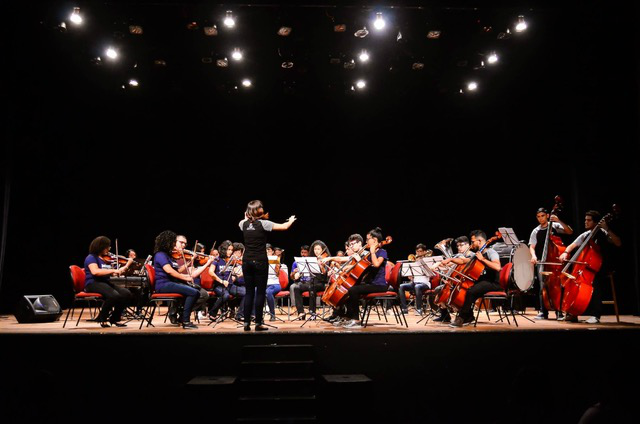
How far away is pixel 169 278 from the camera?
6844 mm

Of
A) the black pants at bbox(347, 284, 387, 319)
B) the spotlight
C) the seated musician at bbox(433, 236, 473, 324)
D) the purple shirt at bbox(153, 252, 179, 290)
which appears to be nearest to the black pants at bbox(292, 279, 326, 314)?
the black pants at bbox(347, 284, 387, 319)

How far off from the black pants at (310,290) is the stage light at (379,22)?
4.66 m

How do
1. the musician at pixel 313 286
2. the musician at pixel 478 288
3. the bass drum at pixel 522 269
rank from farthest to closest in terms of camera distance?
the musician at pixel 313 286, the bass drum at pixel 522 269, the musician at pixel 478 288

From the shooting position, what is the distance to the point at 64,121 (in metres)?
10.5

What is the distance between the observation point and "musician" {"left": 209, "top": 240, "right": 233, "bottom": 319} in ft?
25.9

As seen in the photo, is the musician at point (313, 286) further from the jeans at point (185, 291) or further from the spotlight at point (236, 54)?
the spotlight at point (236, 54)

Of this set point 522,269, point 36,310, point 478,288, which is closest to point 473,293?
point 478,288

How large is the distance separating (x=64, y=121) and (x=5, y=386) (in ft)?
22.7

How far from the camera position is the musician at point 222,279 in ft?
25.9

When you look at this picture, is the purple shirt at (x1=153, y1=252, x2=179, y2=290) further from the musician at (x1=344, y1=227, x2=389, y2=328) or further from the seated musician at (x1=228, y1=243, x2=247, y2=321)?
the musician at (x1=344, y1=227, x2=389, y2=328)

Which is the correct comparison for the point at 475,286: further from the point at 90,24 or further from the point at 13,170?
the point at 13,170

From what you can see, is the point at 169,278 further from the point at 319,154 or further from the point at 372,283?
the point at 319,154

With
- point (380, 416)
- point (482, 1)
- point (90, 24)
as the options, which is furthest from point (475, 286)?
point (90, 24)

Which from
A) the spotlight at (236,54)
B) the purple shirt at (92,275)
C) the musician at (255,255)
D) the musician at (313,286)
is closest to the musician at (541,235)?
the musician at (313,286)
